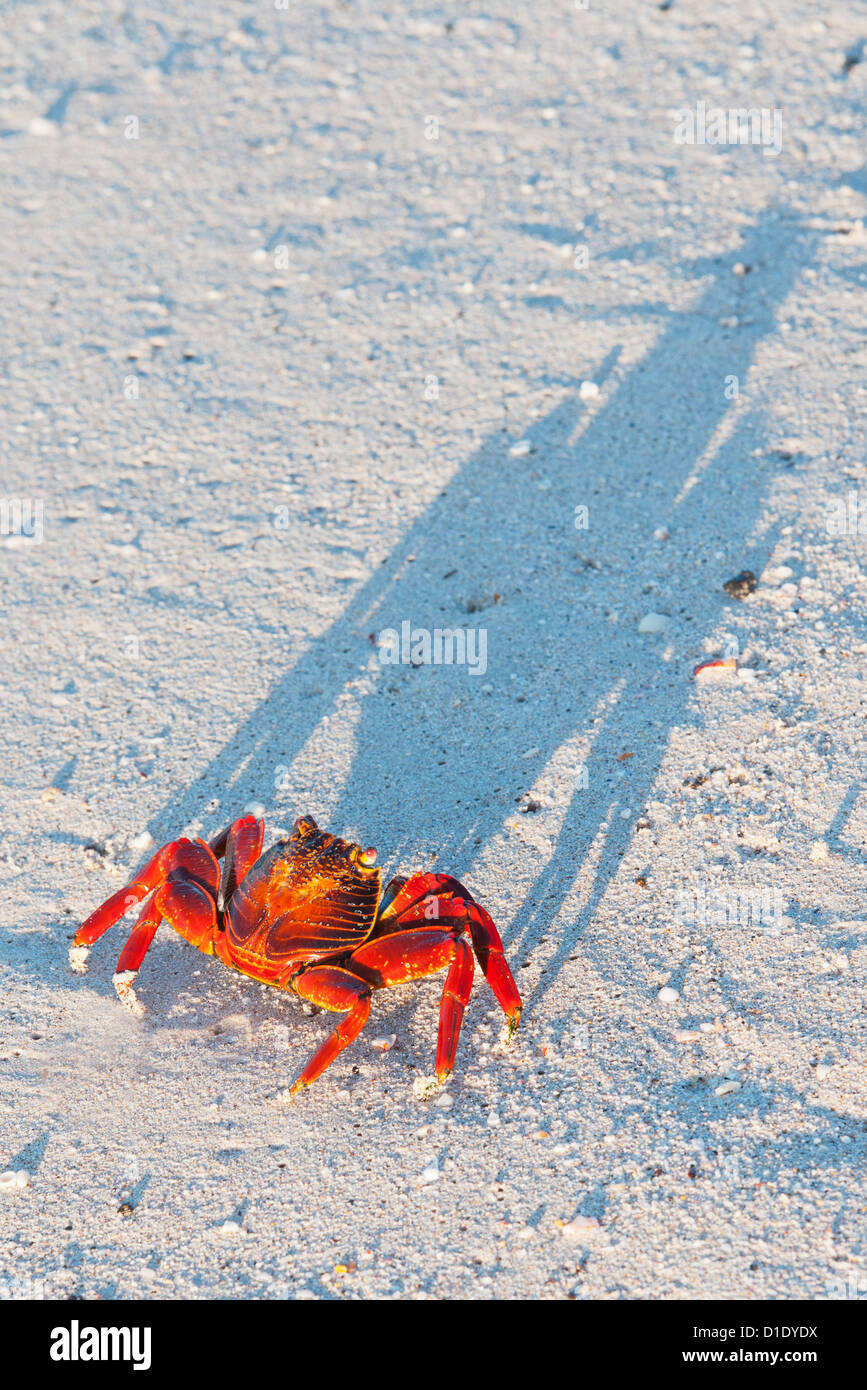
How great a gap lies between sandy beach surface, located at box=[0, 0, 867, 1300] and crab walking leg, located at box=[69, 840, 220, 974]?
29 centimetres

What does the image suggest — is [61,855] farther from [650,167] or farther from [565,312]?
[650,167]

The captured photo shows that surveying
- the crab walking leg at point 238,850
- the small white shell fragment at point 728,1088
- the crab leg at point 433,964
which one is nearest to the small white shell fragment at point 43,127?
the crab walking leg at point 238,850

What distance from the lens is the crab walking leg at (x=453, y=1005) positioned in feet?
15.1

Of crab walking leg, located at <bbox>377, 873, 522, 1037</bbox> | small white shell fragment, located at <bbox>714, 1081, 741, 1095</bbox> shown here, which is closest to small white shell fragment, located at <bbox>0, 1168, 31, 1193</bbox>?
crab walking leg, located at <bbox>377, 873, 522, 1037</bbox>

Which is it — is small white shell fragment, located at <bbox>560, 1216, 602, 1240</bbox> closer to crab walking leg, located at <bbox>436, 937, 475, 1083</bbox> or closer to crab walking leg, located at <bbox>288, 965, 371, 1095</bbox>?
crab walking leg, located at <bbox>436, 937, 475, 1083</bbox>

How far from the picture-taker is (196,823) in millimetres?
5844

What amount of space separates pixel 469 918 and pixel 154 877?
1.37 m

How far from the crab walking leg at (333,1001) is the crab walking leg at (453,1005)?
0.30m

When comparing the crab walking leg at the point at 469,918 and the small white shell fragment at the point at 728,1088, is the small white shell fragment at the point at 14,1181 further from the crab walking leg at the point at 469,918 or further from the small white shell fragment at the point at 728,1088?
the small white shell fragment at the point at 728,1088

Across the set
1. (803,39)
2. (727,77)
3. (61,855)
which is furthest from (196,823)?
(803,39)

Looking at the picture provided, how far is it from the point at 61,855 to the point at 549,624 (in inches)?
106

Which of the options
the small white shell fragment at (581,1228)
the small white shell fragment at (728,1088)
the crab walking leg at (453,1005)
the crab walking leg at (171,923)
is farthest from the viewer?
the crab walking leg at (171,923)

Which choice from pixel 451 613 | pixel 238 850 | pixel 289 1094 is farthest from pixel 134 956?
pixel 451 613

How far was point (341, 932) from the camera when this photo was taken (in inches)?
189
